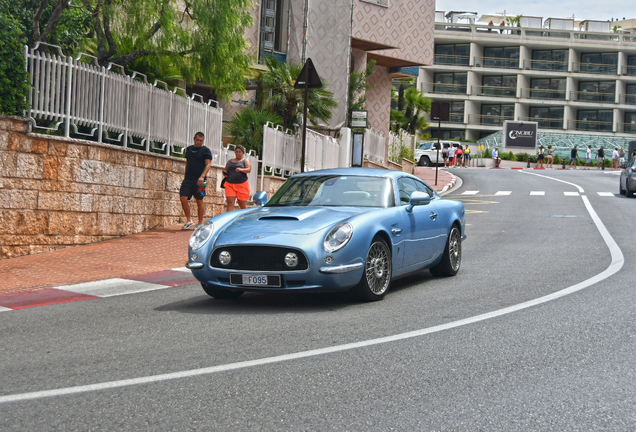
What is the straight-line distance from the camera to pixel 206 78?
15148 mm

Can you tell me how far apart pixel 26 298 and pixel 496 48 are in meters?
74.9

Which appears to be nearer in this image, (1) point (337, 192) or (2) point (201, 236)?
(2) point (201, 236)

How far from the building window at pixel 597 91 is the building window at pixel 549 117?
2.64 meters

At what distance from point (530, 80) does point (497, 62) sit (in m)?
3.82

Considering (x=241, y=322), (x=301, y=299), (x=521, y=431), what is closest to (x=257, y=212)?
(x=301, y=299)

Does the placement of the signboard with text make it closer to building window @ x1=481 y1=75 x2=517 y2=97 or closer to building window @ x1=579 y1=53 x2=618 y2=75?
building window @ x1=481 y1=75 x2=517 y2=97

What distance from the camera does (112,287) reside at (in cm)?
905

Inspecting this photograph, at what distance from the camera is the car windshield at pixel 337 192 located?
8.73 meters

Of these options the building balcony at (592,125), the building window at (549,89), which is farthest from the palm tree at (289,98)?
the building balcony at (592,125)

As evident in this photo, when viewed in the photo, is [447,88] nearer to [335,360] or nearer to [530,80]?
[530,80]

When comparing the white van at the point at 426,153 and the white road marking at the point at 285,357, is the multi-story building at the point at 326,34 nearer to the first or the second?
the white road marking at the point at 285,357

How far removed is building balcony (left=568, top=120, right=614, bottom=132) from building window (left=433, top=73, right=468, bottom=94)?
11.5 m

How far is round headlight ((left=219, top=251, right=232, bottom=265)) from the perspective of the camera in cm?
761

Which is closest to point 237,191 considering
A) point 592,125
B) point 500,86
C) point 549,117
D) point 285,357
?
point 285,357
